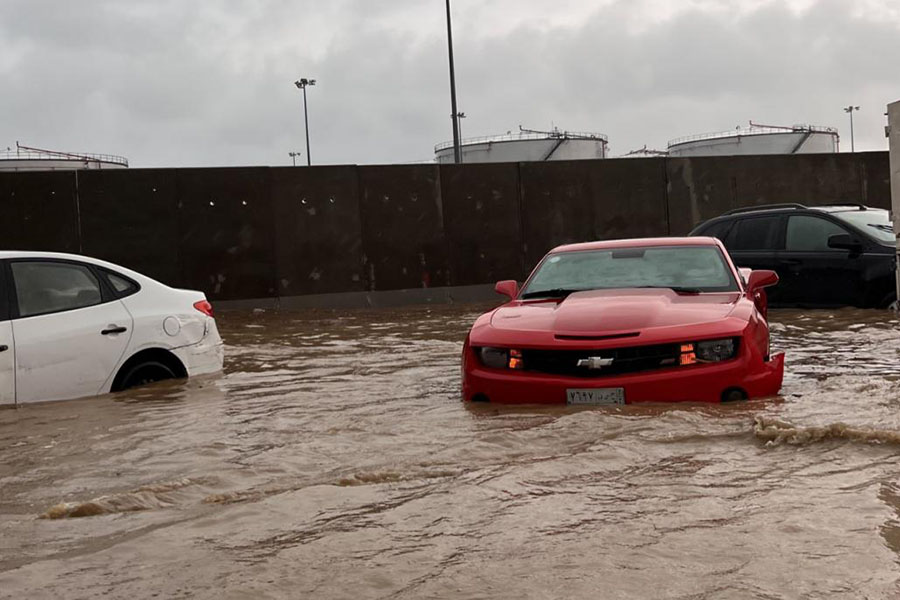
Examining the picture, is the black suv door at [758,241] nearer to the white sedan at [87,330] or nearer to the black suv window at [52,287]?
the white sedan at [87,330]

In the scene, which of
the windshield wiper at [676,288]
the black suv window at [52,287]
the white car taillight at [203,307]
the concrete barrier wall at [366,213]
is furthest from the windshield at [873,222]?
the black suv window at [52,287]

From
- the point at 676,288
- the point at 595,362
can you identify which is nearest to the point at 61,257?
the point at 595,362

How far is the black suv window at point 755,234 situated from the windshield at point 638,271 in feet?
18.0

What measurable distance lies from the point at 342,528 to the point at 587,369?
2699 mm

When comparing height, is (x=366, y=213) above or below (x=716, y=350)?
above

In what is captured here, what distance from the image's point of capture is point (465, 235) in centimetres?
2055

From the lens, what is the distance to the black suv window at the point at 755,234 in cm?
1352

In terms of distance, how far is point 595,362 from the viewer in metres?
6.64

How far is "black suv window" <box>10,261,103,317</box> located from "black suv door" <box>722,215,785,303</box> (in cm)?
817

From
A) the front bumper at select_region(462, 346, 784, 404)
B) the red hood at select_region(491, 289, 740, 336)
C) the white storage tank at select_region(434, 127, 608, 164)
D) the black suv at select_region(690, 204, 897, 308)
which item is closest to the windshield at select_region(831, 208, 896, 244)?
the black suv at select_region(690, 204, 897, 308)

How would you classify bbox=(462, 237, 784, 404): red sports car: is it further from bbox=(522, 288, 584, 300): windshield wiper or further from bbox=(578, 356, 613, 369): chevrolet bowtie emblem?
bbox=(522, 288, 584, 300): windshield wiper

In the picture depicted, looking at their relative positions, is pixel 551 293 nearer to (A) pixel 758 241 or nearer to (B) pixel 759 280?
(B) pixel 759 280

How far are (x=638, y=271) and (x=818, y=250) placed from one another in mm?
5771

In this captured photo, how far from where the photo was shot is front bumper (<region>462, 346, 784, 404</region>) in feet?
21.4
